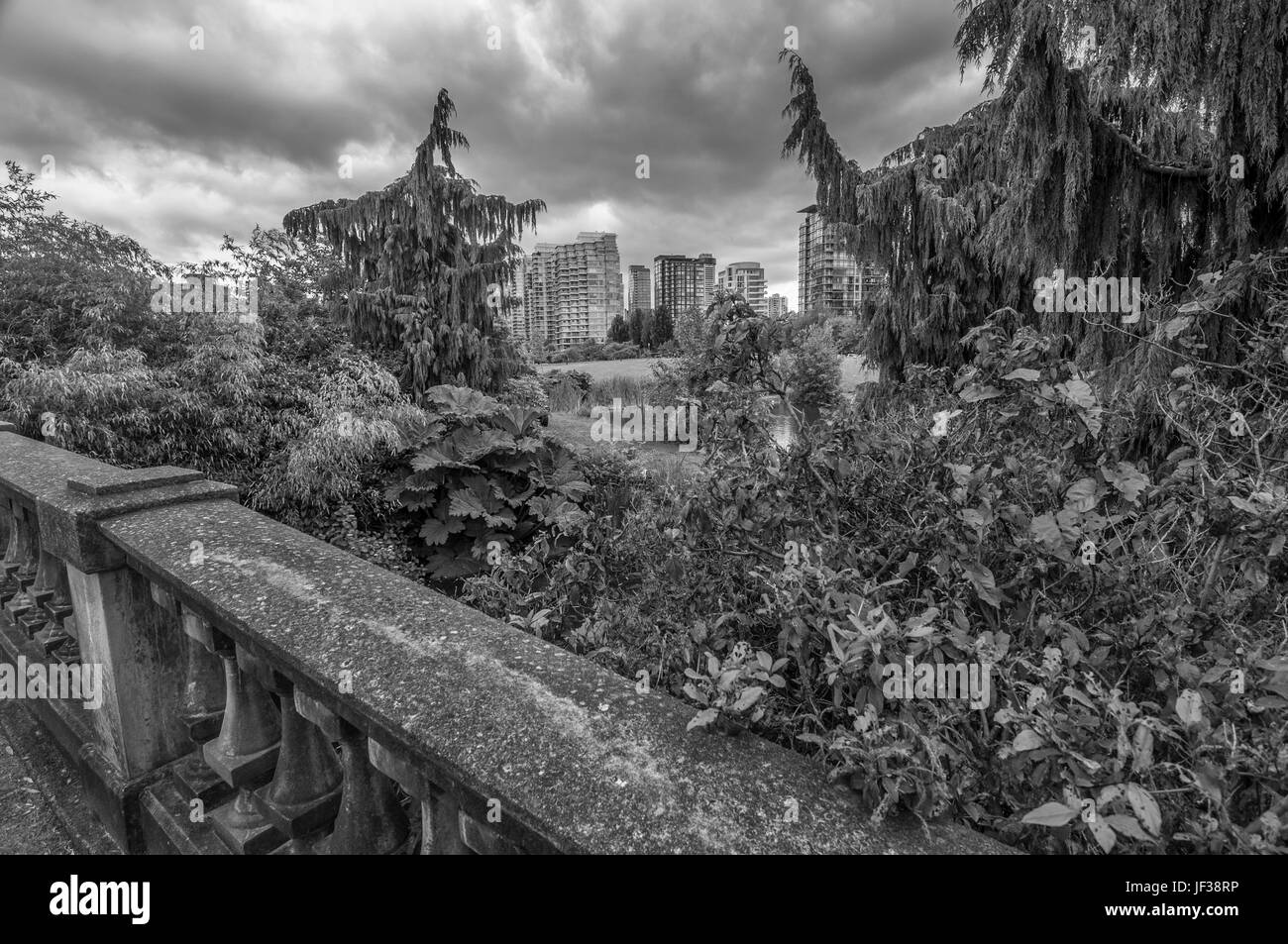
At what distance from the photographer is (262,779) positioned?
1.33 meters

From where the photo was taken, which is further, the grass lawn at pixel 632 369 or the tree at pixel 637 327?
the tree at pixel 637 327

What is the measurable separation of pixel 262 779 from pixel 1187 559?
2078 millimetres

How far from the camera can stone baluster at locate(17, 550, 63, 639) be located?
2.06 meters

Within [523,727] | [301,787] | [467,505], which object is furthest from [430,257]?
[523,727]

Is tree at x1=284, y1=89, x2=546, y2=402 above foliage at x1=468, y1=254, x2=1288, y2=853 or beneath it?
above

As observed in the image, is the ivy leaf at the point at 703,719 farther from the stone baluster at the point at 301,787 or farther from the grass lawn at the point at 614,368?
the grass lawn at the point at 614,368

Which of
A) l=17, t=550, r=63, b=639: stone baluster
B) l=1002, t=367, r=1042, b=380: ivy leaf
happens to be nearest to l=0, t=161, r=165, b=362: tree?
l=17, t=550, r=63, b=639: stone baluster

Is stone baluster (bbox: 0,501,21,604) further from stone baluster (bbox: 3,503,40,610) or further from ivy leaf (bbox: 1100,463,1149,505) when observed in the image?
ivy leaf (bbox: 1100,463,1149,505)

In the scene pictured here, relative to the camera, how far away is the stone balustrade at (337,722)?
2.33 ft

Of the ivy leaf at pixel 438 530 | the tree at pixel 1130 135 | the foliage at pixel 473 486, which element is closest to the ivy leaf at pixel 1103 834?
the tree at pixel 1130 135

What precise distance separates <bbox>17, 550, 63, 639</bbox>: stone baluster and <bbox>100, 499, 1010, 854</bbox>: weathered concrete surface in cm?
115

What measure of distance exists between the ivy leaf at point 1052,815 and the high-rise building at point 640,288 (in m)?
43.5
